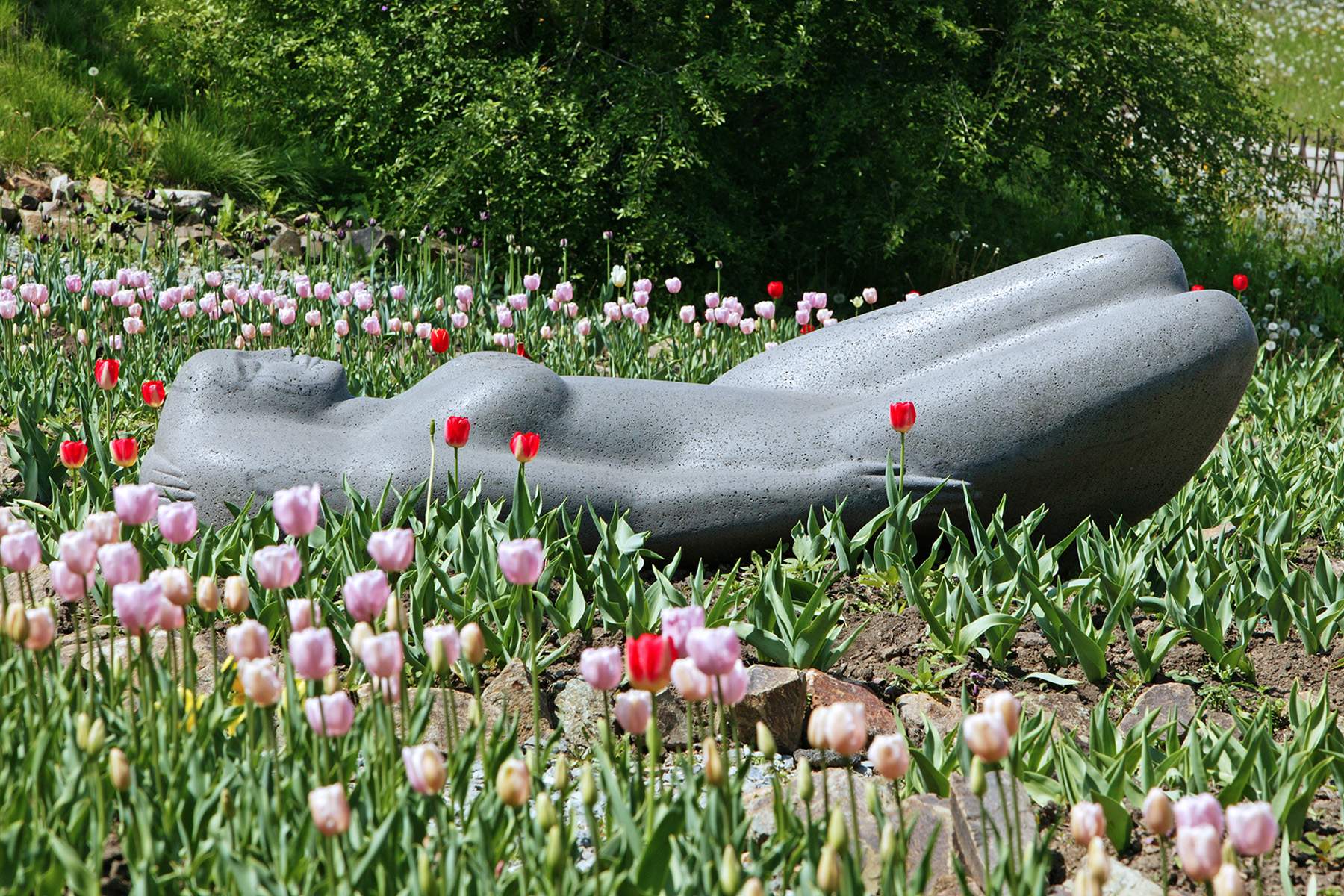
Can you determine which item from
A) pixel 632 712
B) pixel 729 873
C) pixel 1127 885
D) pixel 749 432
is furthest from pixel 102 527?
pixel 749 432

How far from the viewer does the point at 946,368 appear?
3.63 m

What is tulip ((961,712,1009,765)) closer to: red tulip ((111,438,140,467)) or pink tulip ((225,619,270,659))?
pink tulip ((225,619,270,659))

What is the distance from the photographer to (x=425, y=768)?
1.53 metres

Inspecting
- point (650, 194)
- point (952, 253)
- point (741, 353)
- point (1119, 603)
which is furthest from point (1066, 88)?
point (1119, 603)

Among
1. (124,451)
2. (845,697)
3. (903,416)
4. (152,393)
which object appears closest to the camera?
(845,697)

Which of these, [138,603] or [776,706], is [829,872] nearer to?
[138,603]

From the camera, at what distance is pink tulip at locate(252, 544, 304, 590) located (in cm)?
183

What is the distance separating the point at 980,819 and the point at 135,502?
4.61 feet

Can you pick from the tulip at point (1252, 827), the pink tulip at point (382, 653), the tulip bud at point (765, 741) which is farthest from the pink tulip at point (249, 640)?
→ the tulip at point (1252, 827)

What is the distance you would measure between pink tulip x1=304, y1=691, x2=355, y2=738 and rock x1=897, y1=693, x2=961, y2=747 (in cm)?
132

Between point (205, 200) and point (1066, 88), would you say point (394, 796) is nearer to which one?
point (205, 200)

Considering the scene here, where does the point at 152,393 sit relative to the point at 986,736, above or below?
above

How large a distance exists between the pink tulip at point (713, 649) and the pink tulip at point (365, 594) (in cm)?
43

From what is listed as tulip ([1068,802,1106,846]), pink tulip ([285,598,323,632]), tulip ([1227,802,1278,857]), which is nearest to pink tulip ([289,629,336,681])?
pink tulip ([285,598,323,632])
